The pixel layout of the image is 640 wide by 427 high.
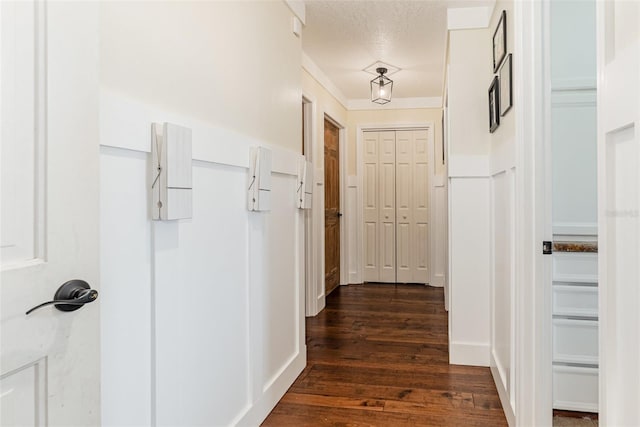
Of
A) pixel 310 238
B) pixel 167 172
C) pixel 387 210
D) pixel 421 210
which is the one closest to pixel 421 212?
pixel 421 210

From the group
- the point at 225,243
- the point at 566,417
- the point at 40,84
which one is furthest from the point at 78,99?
the point at 566,417

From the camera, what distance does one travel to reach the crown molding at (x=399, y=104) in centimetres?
564

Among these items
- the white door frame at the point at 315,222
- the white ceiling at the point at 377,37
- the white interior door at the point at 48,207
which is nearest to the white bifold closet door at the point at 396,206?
the white ceiling at the point at 377,37

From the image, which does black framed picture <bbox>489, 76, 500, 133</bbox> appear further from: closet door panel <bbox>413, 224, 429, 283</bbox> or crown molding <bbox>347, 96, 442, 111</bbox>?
closet door panel <bbox>413, 224, 429, 283</bbox>

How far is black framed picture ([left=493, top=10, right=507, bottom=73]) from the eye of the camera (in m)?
2.30

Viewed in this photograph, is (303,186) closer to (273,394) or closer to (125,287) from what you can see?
(273,394)

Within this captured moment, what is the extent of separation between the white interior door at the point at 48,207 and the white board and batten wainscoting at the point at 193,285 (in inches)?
9.4

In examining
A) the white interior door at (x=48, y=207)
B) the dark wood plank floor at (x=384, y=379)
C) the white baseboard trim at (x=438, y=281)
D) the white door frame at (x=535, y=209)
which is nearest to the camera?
the white interior door at (x=48, y=207)

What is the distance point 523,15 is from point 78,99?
1.68 metres

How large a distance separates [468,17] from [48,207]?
2846 millimetres

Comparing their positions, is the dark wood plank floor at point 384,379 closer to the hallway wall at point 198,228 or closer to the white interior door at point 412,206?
the hallway wall at point 198,228

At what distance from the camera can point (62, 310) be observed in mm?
829

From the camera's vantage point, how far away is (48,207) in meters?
0.81

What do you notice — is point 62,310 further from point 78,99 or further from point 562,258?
point 562,258
